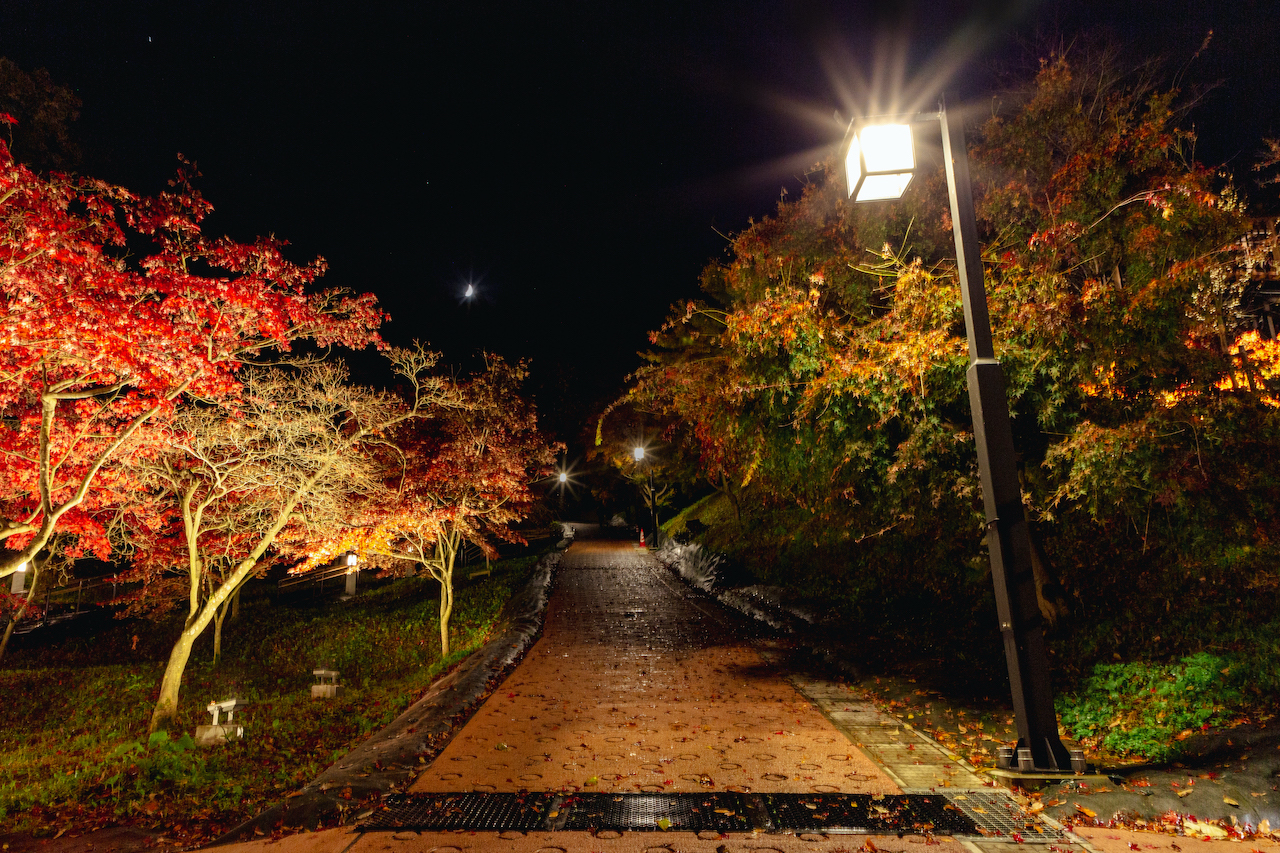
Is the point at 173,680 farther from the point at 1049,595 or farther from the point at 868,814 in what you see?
the point at 1049,595

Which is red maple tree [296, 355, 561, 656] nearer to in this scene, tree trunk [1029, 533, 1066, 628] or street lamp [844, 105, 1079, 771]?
street lamp [844, 105, 1079, 771]

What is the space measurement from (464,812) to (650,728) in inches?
112

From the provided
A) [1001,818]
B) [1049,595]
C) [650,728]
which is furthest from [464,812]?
[1049,595]

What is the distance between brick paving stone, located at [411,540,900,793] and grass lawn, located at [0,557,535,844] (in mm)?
1864

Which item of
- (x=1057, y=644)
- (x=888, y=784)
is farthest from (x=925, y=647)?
(x=888, y=784)

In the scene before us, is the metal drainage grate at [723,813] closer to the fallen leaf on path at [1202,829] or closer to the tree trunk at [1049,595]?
the fallen leaf on path at [1202,829]

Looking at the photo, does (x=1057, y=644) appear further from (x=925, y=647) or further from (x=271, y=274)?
(x=271, y=274)

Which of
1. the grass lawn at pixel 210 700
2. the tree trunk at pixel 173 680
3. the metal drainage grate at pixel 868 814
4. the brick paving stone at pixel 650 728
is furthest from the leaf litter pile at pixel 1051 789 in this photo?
the tree trunk at pixel 173 680

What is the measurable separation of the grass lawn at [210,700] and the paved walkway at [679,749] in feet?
6.01

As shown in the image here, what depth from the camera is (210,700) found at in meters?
12.3

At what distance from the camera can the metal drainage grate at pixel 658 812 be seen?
15.8 feet

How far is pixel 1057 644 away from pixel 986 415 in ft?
17.3

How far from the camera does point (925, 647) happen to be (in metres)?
10.5

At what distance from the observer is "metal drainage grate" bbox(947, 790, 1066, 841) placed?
449 centimetres
